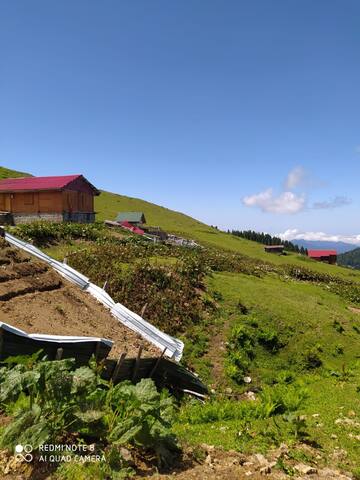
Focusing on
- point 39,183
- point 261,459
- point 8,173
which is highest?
point 8,173

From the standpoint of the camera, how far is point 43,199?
47.8 m

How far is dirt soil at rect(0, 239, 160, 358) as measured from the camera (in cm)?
1301

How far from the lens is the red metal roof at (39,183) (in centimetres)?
4756

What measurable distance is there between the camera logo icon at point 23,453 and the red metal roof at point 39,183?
43.8m

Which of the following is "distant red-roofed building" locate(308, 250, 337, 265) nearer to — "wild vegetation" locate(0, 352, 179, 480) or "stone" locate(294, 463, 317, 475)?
"stone" locate(294, 463, 317, 475)

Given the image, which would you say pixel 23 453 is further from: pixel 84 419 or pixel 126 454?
pixel 126 454

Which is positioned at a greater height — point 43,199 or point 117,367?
point 43,199

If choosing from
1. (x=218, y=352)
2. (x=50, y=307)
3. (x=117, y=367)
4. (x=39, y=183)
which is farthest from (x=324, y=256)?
(x=117, y=367)

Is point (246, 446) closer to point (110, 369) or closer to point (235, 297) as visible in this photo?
point (110, 369)

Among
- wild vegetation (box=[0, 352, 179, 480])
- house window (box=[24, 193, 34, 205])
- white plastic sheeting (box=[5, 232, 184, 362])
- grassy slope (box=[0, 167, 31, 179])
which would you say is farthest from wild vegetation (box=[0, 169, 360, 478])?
grassy slope (box=[0, 167, 31, 179])

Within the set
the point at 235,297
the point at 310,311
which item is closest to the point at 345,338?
the point at 310,311

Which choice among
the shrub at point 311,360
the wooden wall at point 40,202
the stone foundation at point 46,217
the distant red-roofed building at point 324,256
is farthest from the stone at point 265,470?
the distant red-roofed building at point 324,256

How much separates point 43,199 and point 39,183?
2957 mm

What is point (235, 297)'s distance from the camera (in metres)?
24.0
